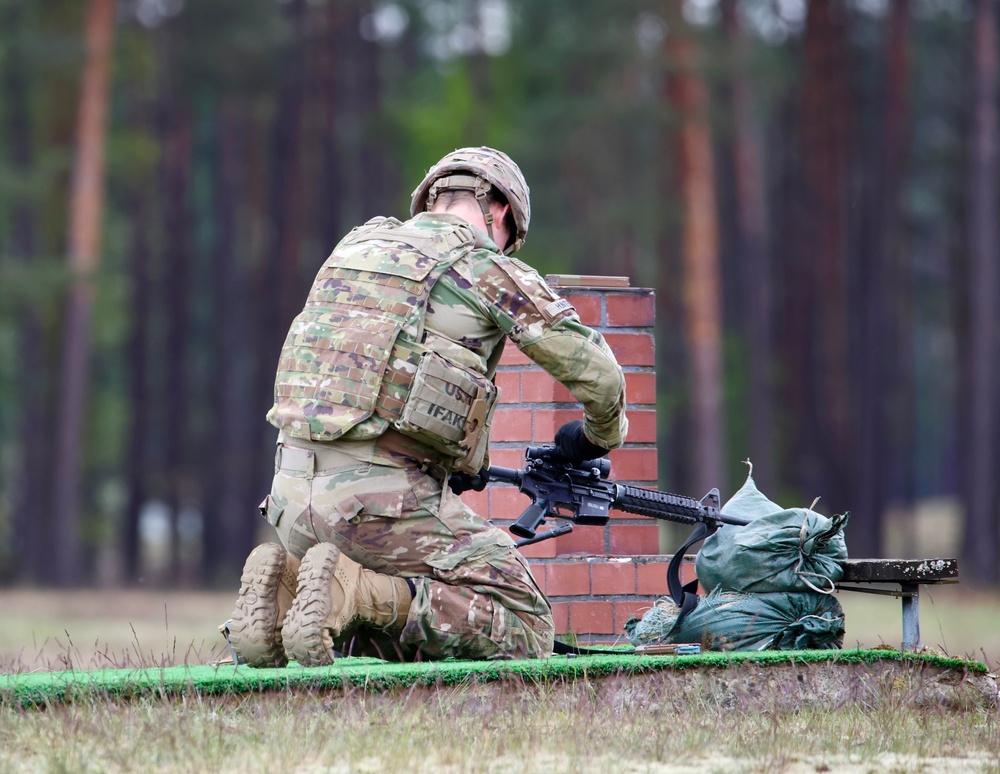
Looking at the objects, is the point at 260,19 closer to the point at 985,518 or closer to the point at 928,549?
the point at 985,518

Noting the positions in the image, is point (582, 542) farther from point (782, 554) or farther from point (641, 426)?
point (782, 554)

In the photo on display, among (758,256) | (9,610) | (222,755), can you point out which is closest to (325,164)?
(758,256)

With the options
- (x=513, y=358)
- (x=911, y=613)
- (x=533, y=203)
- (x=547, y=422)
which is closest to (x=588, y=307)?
(x=513, y=358)

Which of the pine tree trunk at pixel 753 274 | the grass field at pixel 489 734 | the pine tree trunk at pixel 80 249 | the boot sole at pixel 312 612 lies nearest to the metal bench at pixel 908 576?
the grass field at pixel 489 734

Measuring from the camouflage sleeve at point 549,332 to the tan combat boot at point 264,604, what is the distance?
1.06 m

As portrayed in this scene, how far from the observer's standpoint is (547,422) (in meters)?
6.47

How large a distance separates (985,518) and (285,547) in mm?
18127

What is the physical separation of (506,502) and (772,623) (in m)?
1.34

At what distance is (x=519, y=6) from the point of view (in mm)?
30469

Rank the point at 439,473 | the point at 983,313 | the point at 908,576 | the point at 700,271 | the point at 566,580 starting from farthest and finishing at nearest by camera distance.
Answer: the point at 700,271 < the point at 983,313 < the point at 566,580 < the point at 908,576 < the point at 439,473

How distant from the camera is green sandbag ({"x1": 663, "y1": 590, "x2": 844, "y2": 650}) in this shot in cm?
571

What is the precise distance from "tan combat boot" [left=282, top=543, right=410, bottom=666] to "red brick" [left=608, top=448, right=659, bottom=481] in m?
1.92

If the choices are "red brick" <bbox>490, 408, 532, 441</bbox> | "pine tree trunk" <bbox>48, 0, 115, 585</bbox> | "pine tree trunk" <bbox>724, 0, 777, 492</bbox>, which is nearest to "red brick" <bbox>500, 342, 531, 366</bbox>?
"red brick" <bbox>490, 408, 532, 441</bbox>

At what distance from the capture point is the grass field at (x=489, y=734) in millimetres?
3820
